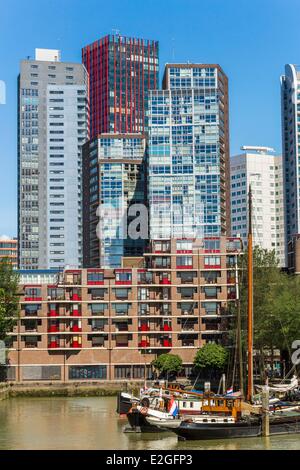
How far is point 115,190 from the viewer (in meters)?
186

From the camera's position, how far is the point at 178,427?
5975 centimetres

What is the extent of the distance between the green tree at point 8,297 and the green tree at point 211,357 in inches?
885

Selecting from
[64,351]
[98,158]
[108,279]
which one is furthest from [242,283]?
[98,158]

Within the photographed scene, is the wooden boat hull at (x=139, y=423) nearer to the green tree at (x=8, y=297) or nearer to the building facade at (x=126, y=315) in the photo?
the green tree at (x=8, y=297)

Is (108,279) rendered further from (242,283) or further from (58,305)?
(242,283)

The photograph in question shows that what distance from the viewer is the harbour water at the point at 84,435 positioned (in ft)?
188

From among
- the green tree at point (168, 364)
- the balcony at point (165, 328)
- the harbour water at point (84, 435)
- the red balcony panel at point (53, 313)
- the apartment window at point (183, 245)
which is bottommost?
the harbour water at point (84, 435)

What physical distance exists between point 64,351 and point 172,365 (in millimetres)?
13977

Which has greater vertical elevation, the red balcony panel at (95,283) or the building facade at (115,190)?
the building facade at (115,190)

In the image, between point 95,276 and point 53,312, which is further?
point 95,276

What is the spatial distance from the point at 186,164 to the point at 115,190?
81.1 feet

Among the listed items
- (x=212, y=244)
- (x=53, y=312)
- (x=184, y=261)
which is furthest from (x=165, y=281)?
(x=53, y=312)

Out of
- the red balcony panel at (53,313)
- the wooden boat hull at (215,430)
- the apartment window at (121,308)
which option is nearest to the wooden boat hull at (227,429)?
the wooden boat hull at (215,430)

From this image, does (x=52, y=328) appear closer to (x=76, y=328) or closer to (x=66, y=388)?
(x=76, y=328)
